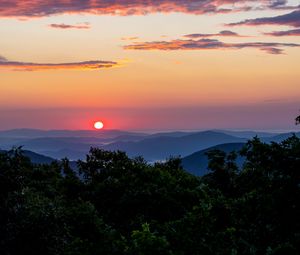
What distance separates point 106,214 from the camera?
52375mm

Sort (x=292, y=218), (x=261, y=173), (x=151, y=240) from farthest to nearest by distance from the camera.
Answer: (x=261, y=173), (x=292, y=218), (x=151, y=240)

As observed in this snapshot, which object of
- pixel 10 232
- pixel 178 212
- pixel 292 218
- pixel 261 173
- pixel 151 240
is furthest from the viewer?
pixel 178 212

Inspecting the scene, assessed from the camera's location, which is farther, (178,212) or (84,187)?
(84,187)

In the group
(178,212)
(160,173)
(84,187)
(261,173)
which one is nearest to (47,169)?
(84,187)

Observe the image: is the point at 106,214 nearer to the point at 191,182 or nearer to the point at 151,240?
the point at 191,182

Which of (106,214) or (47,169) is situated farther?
(47,169)

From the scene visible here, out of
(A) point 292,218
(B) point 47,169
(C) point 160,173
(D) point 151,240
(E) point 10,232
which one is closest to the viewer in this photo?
(D) point 151,240

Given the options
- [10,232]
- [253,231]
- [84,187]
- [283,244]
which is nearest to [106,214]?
[84,187]

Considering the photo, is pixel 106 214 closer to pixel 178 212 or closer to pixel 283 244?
pixel 178 212

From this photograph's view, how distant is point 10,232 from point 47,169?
49.0m

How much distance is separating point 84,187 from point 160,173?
10852 millimetres

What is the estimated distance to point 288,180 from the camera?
25234 mm

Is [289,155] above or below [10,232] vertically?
above

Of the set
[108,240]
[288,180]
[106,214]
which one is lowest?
[106,214]
